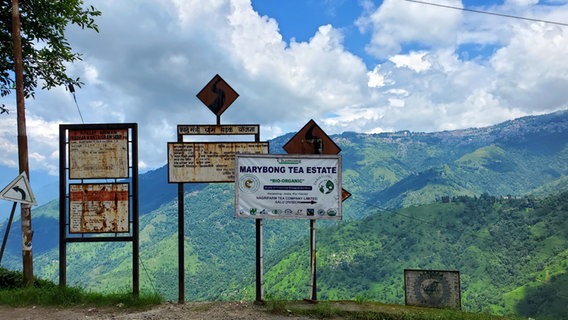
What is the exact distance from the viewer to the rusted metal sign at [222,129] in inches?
395

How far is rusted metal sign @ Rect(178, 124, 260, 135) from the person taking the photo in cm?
1002

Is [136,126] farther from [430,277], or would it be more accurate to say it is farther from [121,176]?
[430,277]

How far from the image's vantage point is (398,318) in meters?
8.05

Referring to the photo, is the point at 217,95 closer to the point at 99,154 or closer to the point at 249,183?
the point at 249,183

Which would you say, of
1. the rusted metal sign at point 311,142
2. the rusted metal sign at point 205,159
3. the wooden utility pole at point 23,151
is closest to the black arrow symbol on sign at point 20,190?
the wooden utility pole at point 23,151

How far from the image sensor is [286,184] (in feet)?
30.4

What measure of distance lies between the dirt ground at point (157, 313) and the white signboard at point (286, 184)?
6.37 feet

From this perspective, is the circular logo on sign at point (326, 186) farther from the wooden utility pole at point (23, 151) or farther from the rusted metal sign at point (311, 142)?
the wooden utility pole at point (23, 151)

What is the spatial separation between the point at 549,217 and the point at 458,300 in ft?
550

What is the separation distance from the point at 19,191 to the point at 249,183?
555 cm

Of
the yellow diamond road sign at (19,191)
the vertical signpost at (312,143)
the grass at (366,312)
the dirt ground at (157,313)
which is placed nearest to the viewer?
the grass at (366,312)

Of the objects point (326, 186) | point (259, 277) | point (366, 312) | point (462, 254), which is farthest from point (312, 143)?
point (462, 254)

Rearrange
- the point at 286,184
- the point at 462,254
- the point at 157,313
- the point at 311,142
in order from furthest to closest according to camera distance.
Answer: the point at 462,254 → the point at 311,142 → the point at 286,184 → the point at 157,313

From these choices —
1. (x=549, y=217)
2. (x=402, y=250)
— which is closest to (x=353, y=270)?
(x=402, y=250)
